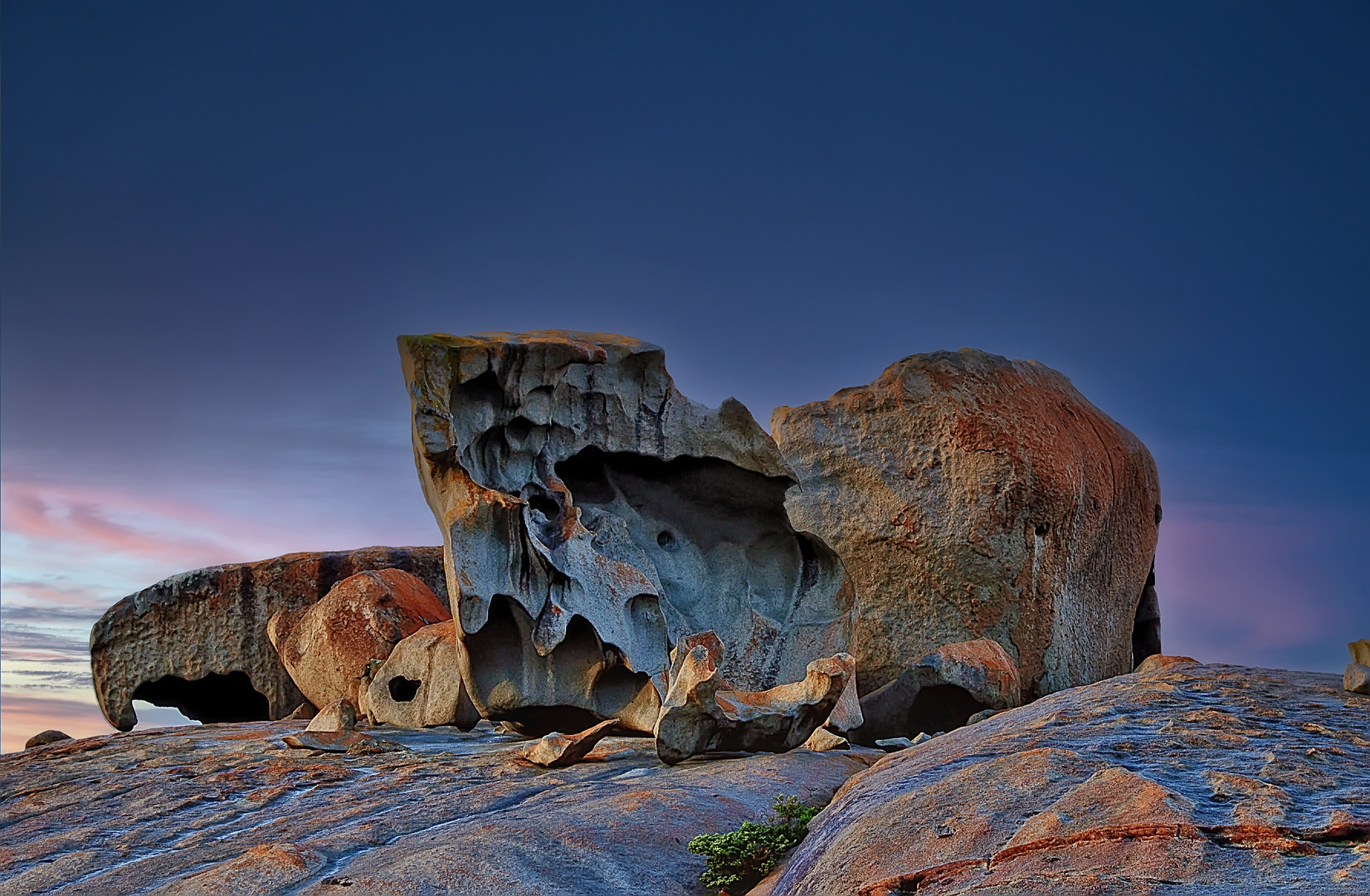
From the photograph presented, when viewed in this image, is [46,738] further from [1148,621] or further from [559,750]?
[1148,621]

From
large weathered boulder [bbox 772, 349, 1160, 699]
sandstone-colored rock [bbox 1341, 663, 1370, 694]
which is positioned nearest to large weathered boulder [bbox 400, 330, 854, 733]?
large weathered boulder [bbox 772, 349, 1160, 699]

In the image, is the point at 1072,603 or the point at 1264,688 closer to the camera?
the point at 1264,688

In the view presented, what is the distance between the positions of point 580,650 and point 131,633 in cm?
904

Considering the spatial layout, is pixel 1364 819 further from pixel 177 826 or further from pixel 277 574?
pixel 277 574

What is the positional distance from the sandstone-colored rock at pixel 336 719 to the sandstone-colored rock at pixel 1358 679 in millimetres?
8512

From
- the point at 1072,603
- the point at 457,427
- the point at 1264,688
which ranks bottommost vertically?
the point at 1264,688

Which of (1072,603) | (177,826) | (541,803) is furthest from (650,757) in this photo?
(1072,603)

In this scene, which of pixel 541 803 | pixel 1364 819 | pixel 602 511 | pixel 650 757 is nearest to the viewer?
pixel 1364 819

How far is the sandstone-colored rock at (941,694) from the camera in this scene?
13016mm

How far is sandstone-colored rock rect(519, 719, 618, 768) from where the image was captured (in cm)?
956

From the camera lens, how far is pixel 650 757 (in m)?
10.3

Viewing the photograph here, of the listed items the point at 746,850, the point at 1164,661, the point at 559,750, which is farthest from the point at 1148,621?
the point at 746,850

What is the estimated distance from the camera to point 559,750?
9.57m

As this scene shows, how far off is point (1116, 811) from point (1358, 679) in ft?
17.0
